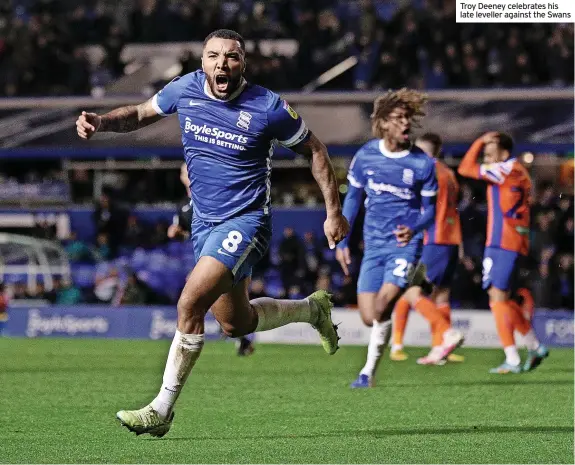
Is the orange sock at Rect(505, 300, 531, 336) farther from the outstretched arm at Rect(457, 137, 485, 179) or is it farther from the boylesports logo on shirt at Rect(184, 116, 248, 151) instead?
the boylesports logo on shirt at Rect(184, 116, 248, 151)

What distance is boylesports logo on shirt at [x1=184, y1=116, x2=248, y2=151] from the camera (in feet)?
26.2

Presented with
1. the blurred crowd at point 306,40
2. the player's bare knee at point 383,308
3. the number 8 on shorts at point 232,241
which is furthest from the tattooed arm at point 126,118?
the blurred crowd at point 306,40

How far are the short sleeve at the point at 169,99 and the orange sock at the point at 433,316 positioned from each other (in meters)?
7.43

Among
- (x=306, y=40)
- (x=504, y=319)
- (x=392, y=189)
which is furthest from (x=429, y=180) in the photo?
(x=306, y=40)

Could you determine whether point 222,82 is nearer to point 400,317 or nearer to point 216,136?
point 216,136

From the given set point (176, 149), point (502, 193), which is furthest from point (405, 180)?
point (176, 149)

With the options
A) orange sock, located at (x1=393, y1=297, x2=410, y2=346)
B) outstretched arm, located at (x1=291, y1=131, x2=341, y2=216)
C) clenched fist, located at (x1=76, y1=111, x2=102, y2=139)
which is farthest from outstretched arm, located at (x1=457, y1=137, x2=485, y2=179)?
clenched fist, located at (x1=76, y1=111, x2=102, y2=139)

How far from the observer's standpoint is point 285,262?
74.7ft

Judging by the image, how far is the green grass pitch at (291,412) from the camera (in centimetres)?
754

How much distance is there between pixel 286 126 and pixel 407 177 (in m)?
4.21

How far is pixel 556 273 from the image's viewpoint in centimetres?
2117

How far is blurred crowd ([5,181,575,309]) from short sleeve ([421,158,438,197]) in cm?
827

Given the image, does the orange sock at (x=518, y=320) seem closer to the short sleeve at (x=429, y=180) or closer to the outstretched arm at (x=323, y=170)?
the short sleeve at (x=429, y=180)

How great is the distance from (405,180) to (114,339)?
34.4ft
